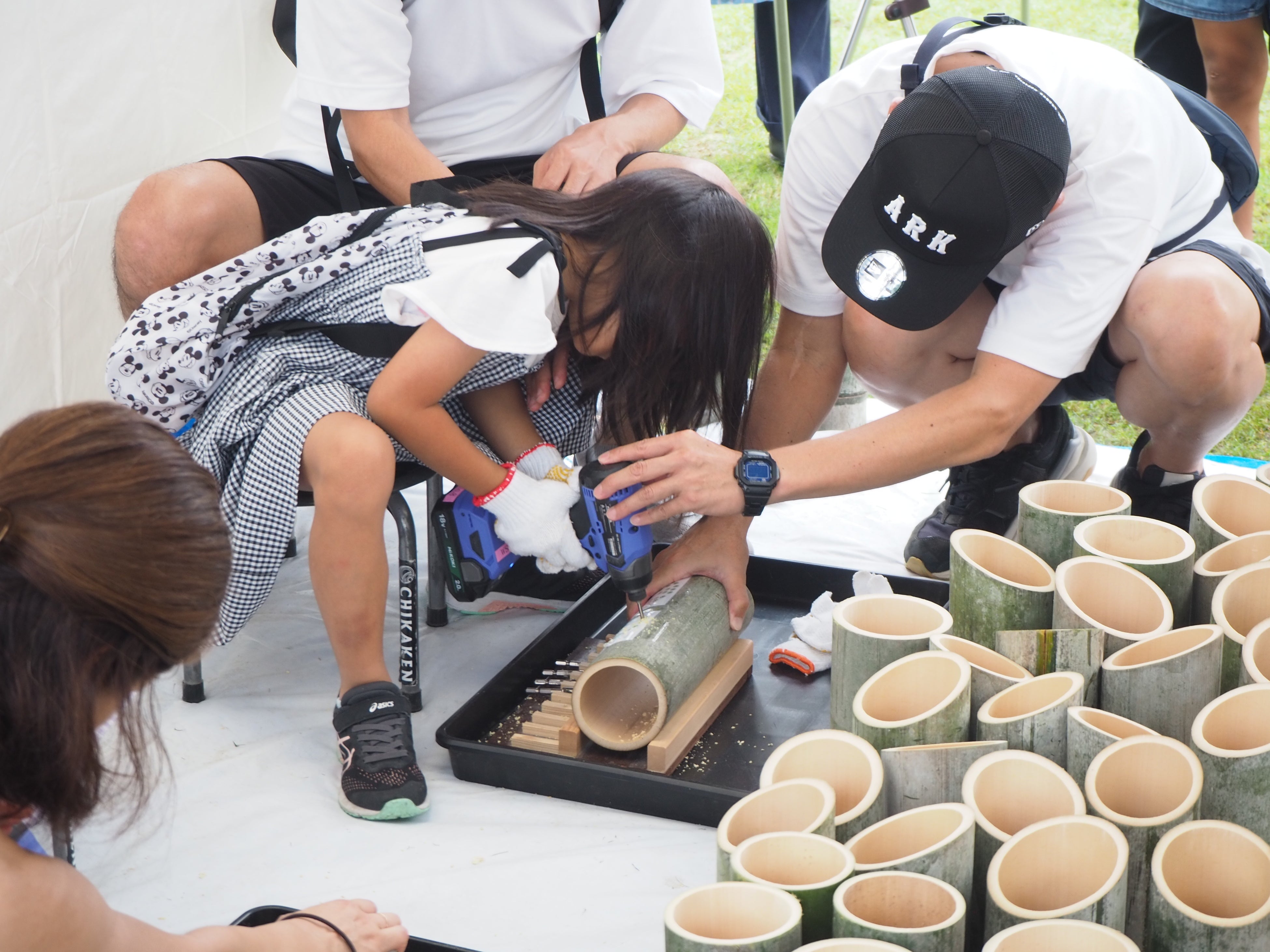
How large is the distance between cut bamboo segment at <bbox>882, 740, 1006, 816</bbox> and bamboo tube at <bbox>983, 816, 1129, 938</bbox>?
0.08 meters

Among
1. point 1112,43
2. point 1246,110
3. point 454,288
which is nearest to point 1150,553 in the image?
point 454,288

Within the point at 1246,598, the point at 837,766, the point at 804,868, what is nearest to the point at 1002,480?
the point at 1246,598

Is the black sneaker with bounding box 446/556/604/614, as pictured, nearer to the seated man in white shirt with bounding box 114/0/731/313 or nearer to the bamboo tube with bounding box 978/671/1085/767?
the seated man in white shirt with bounding box 114/0/731/313

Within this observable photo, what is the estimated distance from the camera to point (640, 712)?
1562 millimetres

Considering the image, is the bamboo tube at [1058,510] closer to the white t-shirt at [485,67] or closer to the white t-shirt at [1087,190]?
the white t-shirt at [1087,190]

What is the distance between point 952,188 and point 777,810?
0.77 metres

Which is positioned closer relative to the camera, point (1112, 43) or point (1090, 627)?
point (1090, 627)

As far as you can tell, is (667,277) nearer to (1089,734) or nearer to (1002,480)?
(1002,480)

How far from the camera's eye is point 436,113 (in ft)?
6.41

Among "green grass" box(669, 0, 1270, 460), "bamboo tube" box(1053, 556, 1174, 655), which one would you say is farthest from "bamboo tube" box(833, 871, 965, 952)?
"green grass" box(669, 0, 1270, 460)

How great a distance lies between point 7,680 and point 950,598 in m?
0.82

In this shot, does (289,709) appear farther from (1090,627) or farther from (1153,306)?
(1153,306)

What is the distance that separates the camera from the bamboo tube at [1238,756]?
32.8 inches

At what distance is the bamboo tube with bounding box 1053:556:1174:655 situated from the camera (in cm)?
106
